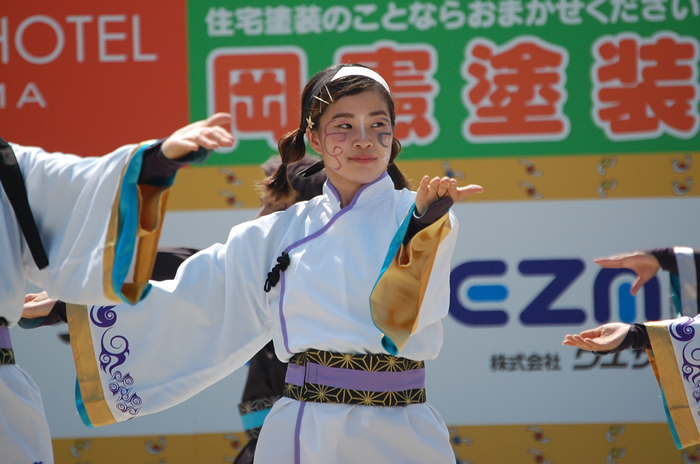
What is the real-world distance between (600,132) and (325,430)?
7.96 feet

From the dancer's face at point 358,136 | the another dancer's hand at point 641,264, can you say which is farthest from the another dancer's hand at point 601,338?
the dancer's face at point 358,136

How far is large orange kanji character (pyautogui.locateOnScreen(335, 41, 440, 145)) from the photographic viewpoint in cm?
391

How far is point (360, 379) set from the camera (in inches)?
80.6

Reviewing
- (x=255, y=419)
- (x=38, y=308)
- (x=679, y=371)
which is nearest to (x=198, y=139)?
(x=38, y=308)

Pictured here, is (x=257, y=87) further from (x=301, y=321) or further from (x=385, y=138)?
(x=301, y=321)

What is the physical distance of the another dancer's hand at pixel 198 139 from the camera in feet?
5.49

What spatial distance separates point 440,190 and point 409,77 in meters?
2.15

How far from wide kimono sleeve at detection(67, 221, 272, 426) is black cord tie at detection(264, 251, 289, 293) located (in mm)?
67

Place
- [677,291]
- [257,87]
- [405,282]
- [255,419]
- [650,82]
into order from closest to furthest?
[405,282] → [255,419] → [677,291] → [650,82] → [257,87]

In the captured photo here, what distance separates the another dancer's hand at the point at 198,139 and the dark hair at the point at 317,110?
0.54 metres

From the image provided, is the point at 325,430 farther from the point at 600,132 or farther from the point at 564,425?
the point at 600,132

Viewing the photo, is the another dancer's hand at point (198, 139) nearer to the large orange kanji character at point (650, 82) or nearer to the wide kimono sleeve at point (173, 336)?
the wide kimono sleeve at point (173, 336)

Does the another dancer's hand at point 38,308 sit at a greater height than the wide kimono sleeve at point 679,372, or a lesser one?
greater

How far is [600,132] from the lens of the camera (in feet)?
12.7
